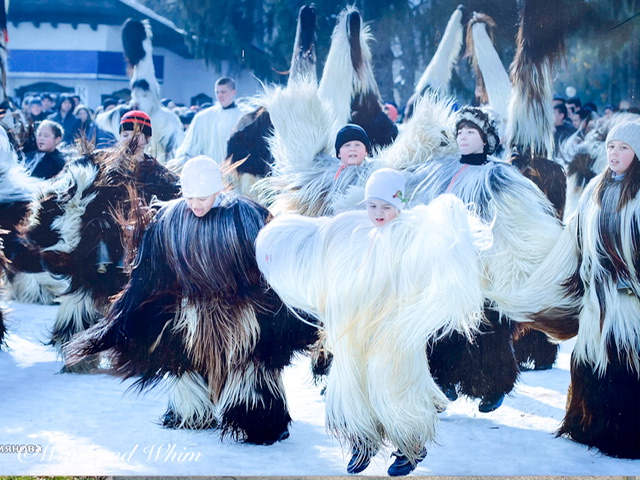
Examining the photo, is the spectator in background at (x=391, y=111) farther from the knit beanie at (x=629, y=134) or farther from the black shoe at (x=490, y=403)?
the black shoe at (x=490, y=403)

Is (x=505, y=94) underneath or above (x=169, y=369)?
above

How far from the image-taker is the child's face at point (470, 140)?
13.9 feet

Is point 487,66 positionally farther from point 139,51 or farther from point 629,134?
point 139,51

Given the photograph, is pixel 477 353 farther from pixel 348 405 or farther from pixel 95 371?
pixel 95 371

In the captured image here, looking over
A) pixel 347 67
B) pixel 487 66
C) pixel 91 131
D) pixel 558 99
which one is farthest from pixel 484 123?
pixel 91 131

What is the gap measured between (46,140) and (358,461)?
258 cm

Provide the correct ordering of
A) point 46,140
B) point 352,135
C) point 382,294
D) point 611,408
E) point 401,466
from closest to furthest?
point 382,294
point 401,466
point 611,408
point 352,135
point 46,140

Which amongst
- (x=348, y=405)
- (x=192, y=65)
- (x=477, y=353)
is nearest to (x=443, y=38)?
(x=192, y=65)

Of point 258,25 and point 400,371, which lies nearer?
point 400,371

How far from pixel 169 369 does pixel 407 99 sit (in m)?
1.89

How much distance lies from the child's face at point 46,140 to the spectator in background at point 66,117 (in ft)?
0.18

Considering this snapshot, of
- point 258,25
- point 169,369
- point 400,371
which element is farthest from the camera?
point 258,25

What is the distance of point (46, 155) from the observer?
191 inches

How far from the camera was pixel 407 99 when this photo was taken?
4.44 metres
